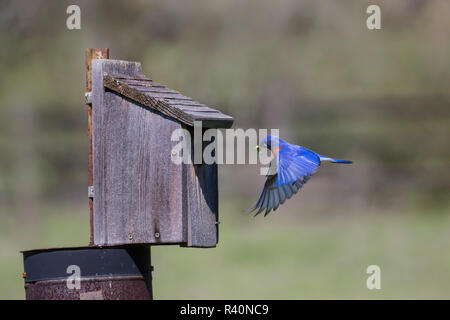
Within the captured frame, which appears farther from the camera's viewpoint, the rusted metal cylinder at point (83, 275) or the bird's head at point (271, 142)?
the bird's head at point (271, 142)

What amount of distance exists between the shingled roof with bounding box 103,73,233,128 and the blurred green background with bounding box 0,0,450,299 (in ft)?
23.7

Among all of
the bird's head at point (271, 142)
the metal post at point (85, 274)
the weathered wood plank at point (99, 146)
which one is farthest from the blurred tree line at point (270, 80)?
the metal post at point (85, 274)

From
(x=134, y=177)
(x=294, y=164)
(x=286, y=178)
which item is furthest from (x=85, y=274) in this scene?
(x=294, y=164)

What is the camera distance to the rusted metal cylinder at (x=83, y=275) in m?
6.08

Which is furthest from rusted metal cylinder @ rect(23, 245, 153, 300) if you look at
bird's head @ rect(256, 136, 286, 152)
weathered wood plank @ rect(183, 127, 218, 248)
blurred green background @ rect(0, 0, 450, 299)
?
blurred green background @ rect(0, 0, 450, 299)

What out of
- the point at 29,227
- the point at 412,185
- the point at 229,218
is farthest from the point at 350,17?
the point at 29,227

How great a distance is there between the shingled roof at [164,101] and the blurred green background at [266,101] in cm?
722

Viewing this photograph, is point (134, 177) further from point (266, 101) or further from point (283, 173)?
point (266, 101)

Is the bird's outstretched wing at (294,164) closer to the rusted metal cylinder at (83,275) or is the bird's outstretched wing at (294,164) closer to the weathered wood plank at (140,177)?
the weathered wood plank at (140,177)

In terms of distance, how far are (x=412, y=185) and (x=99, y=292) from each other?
10655mm

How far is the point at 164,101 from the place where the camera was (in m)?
6.21

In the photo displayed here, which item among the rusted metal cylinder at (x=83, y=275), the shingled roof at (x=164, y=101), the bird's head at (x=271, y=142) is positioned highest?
the shingled roof at (x=164, y=101)

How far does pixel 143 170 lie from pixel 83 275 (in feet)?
2.21

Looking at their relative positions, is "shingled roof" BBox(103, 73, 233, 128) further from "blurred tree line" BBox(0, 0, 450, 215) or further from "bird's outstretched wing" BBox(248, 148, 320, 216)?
"blurred tree line" BBox(0, 0, 450, 215)
